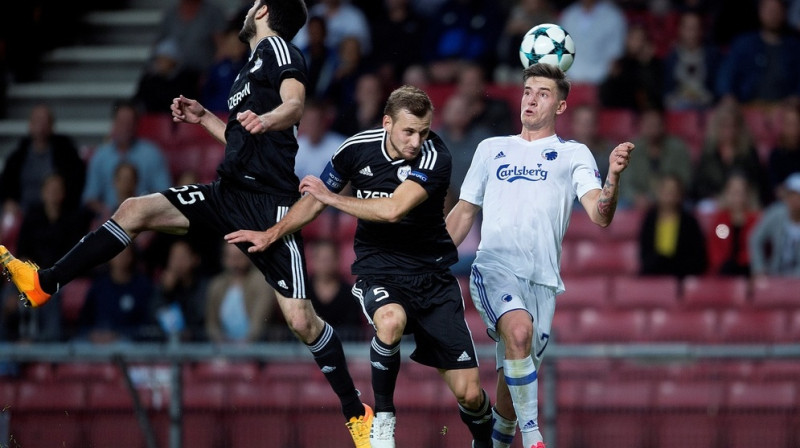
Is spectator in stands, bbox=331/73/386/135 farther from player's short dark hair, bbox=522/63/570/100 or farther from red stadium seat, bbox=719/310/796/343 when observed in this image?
player's short dark hair, bbox=522/63/570/100

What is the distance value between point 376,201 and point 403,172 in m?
0.30

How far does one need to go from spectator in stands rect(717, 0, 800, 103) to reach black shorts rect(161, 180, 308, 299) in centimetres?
671

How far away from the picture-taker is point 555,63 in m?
8.02

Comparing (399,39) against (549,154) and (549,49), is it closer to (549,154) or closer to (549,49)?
(549,49)

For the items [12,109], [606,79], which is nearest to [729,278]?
[606,79]

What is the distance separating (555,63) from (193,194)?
2.29 metres

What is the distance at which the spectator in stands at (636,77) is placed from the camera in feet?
42.8

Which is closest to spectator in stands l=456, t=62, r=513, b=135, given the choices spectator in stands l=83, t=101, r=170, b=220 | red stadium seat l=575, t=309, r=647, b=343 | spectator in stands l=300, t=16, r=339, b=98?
spectator in stands l=300, t=16, r=339, b=98

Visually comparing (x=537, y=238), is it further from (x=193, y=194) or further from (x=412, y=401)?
(x=412, y=401)

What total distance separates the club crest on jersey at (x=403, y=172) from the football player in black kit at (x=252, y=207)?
63 cm

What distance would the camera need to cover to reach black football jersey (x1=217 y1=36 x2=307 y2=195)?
751 centimetres

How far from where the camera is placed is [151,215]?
761 centimetres

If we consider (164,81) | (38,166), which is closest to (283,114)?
(38,166)

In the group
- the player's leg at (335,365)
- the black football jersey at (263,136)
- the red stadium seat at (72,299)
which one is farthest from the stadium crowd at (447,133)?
the black football jersey at (263,136)
